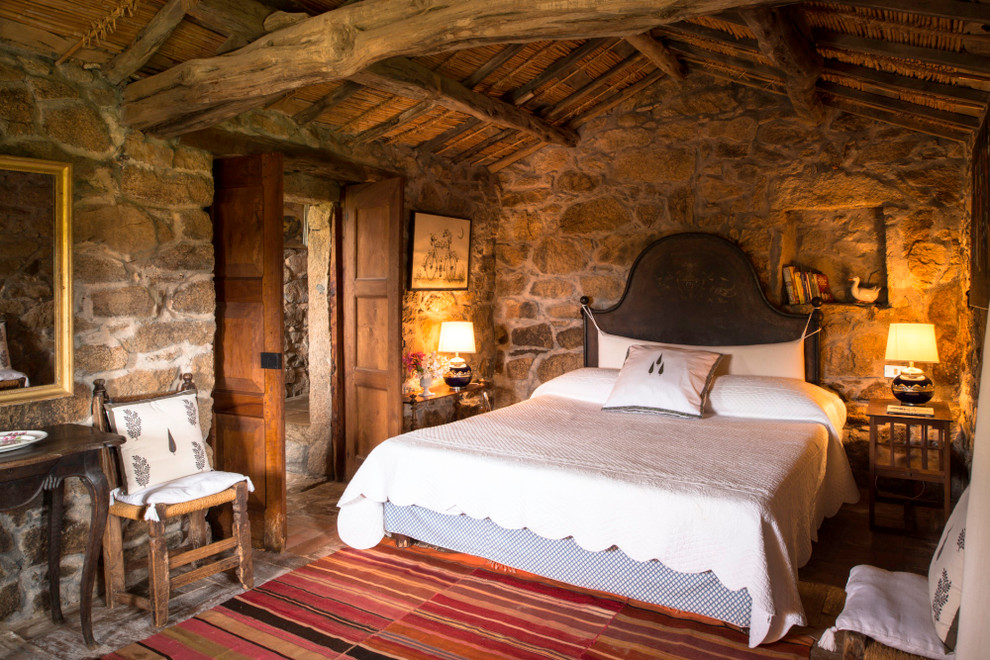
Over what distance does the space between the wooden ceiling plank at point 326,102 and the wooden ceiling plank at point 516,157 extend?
184 cm

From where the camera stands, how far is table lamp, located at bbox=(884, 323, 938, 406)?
3621 millimetres

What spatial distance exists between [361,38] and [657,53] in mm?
2242

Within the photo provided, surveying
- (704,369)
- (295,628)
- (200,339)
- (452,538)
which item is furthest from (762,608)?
(200,339)

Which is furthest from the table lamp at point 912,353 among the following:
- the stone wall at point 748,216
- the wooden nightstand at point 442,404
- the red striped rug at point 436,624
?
the wooden nightstand at point 442,404

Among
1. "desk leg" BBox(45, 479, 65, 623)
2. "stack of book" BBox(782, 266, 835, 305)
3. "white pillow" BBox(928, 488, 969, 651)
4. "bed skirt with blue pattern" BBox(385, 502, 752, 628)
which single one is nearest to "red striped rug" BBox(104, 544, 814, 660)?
"bed skirt with blue pattern" BBox(385, 502, 752, 628)

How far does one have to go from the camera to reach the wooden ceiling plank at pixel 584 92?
432 centimetres

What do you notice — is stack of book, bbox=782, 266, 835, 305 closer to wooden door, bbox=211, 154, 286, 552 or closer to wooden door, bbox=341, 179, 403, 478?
wooden door, bbox=341, 179, 403, 478

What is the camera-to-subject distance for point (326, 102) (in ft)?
12.0

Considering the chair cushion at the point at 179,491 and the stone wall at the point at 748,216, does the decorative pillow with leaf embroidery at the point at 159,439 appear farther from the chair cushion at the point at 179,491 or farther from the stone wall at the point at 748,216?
the stone wall at the point at 748,216

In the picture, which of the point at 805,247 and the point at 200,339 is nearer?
the point at 200,339

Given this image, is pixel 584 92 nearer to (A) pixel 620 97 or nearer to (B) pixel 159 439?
(A) pixel 620 97

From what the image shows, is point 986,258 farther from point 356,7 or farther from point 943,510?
point 356,7

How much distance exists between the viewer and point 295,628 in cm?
258

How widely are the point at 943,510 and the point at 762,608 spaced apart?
80.1 inches
